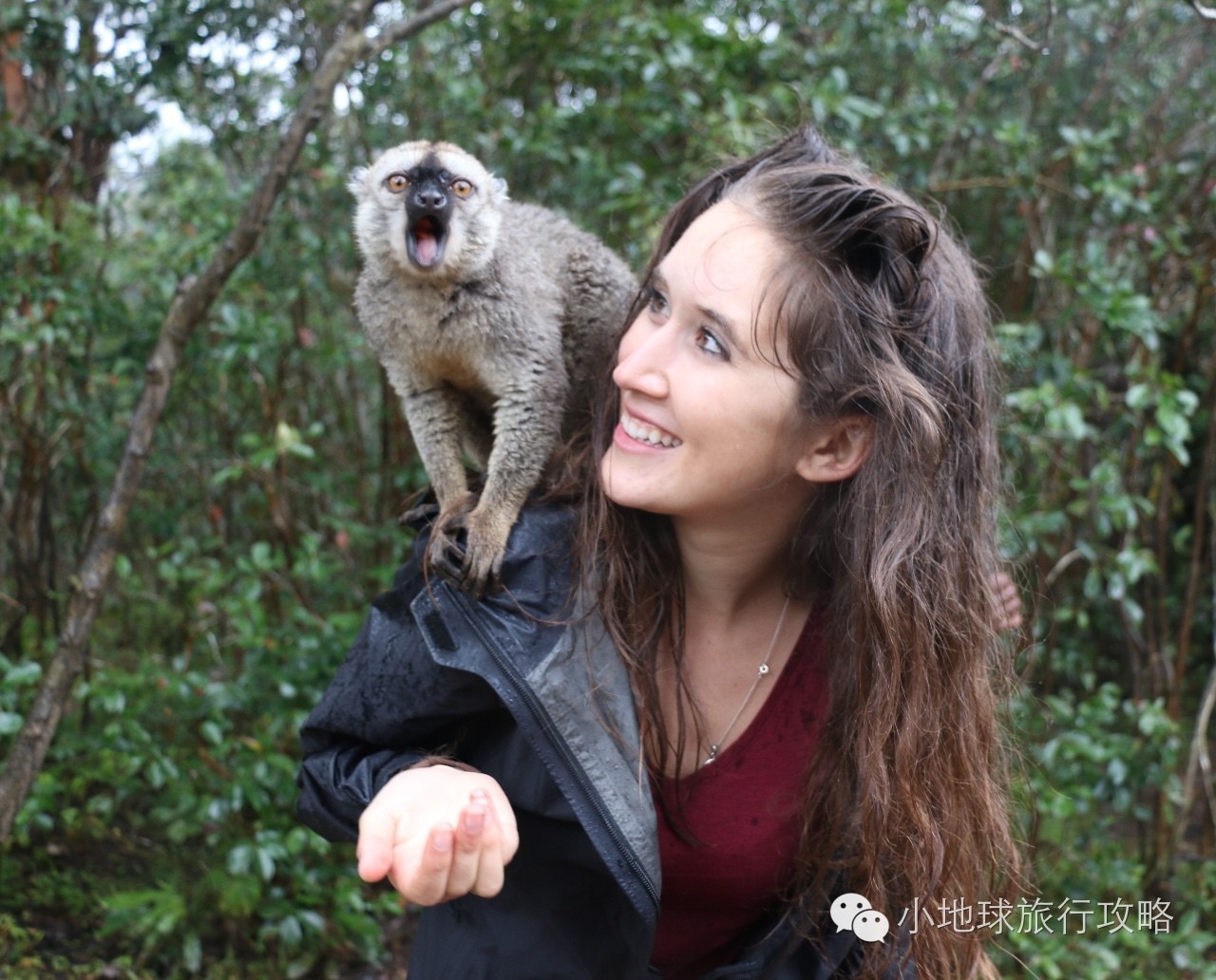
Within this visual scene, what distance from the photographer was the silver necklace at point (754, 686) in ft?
5.60

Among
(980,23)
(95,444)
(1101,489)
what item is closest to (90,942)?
(95,444)

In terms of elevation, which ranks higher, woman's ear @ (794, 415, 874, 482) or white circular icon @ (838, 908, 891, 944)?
woman's ear @ (794, 415, 874, 482)

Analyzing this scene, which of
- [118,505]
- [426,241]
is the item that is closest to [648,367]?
[426,241]

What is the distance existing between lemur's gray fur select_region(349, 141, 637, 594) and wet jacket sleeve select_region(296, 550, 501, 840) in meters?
0.44

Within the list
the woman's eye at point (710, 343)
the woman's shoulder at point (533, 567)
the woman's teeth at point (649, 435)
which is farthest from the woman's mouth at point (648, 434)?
the woman's shoulder at point (533, 567)

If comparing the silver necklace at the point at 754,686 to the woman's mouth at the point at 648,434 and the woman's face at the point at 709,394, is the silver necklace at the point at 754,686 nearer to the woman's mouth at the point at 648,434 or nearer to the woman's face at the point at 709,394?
the woman's face at the point at 709,394

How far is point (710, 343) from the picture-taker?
1.55 metres

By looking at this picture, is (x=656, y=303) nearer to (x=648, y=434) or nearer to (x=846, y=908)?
(x=648, y=434)

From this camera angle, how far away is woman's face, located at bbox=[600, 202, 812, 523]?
60.3 inches

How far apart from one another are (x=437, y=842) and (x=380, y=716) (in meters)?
0.47

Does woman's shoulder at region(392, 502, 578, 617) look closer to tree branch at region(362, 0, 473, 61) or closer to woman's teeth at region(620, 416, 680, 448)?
woman's teeth at region(620, 416, 680, 448)

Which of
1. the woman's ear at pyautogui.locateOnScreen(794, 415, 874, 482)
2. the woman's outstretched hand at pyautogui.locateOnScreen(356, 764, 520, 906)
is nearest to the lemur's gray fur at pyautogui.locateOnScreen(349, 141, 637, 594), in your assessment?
the woman's ear at pyautogui.locateOnScreen(794, 415, 874, 482)

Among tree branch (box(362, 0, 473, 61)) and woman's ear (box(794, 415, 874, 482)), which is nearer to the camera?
woman's ear (box(794, 415, 874, 482))

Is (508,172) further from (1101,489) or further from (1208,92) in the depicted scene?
(1208,92)
